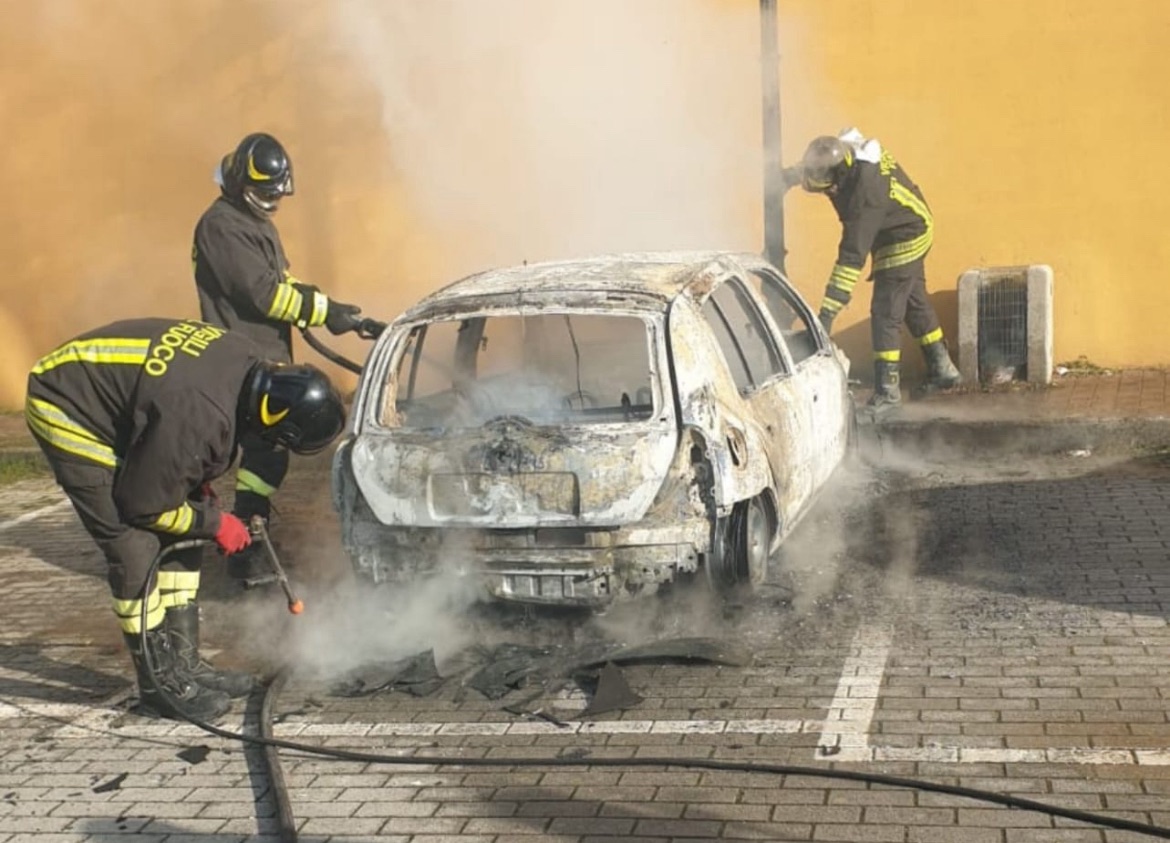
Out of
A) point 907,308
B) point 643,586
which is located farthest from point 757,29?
point 643,586

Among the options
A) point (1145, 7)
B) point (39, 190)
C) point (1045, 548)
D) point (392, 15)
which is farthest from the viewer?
point (39, 190)

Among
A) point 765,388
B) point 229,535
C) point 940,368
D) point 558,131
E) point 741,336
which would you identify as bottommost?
point 229,535

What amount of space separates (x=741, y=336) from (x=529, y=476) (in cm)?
148

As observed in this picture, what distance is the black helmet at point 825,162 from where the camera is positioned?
9266mm

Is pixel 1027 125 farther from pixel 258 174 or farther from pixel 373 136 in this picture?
pixel 258 174

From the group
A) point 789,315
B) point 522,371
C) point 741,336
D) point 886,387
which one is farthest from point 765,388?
point 886,387

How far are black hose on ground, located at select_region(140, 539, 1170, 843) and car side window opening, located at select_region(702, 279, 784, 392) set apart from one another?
6.90 ft

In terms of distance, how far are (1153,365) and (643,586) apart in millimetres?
5865

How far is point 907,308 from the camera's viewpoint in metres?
9.95

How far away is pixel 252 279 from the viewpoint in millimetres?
7242

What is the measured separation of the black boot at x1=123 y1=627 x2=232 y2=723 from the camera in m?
5.55

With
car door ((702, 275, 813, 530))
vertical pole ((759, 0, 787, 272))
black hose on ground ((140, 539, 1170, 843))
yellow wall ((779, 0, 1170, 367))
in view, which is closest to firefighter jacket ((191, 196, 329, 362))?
black hose on ground ((140, 539, 1170, 843))

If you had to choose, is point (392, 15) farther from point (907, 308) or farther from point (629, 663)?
point (629, 663)

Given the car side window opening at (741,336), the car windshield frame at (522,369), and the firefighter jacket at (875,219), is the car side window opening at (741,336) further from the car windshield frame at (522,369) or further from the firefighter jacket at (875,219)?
the firefighter jacket at (875,219)
